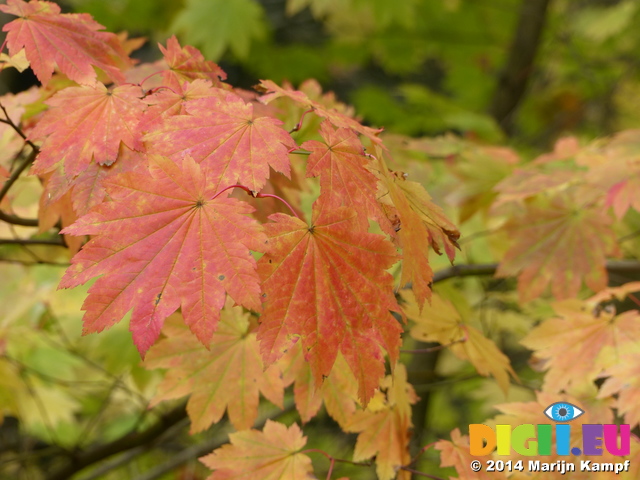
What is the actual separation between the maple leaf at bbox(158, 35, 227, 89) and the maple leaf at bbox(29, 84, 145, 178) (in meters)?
0.08

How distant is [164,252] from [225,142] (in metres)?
0.21

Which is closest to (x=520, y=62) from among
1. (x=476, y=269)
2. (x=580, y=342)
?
(x=476, y=269)

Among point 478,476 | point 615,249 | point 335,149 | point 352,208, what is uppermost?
point 615,249

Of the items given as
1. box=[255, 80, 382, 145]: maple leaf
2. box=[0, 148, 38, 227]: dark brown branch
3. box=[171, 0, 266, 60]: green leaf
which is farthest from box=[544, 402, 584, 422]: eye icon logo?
box=[171, 0, 266, 60]: green leaf

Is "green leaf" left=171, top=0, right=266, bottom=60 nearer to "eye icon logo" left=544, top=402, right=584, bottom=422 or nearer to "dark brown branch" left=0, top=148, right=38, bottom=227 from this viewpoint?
"dark brown branch" left=0, top=148, right=38, bottom=227

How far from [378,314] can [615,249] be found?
907 mm

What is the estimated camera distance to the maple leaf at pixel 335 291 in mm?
843

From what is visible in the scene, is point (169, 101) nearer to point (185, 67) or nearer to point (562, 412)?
point (185, 67)

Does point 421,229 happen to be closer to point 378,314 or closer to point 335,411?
point 378,314

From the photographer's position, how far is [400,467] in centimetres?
110

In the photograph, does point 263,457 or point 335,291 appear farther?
point 263,457

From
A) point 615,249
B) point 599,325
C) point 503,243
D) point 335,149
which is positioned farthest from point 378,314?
point 503,243

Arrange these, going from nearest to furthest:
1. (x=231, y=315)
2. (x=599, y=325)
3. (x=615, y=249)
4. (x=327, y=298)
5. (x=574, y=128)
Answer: (x=327, y=298)
(x=231, y=315)
(x=599, y=325)
(x=615, y=249)
(x=574, y=128)

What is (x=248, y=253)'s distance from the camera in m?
0.80
